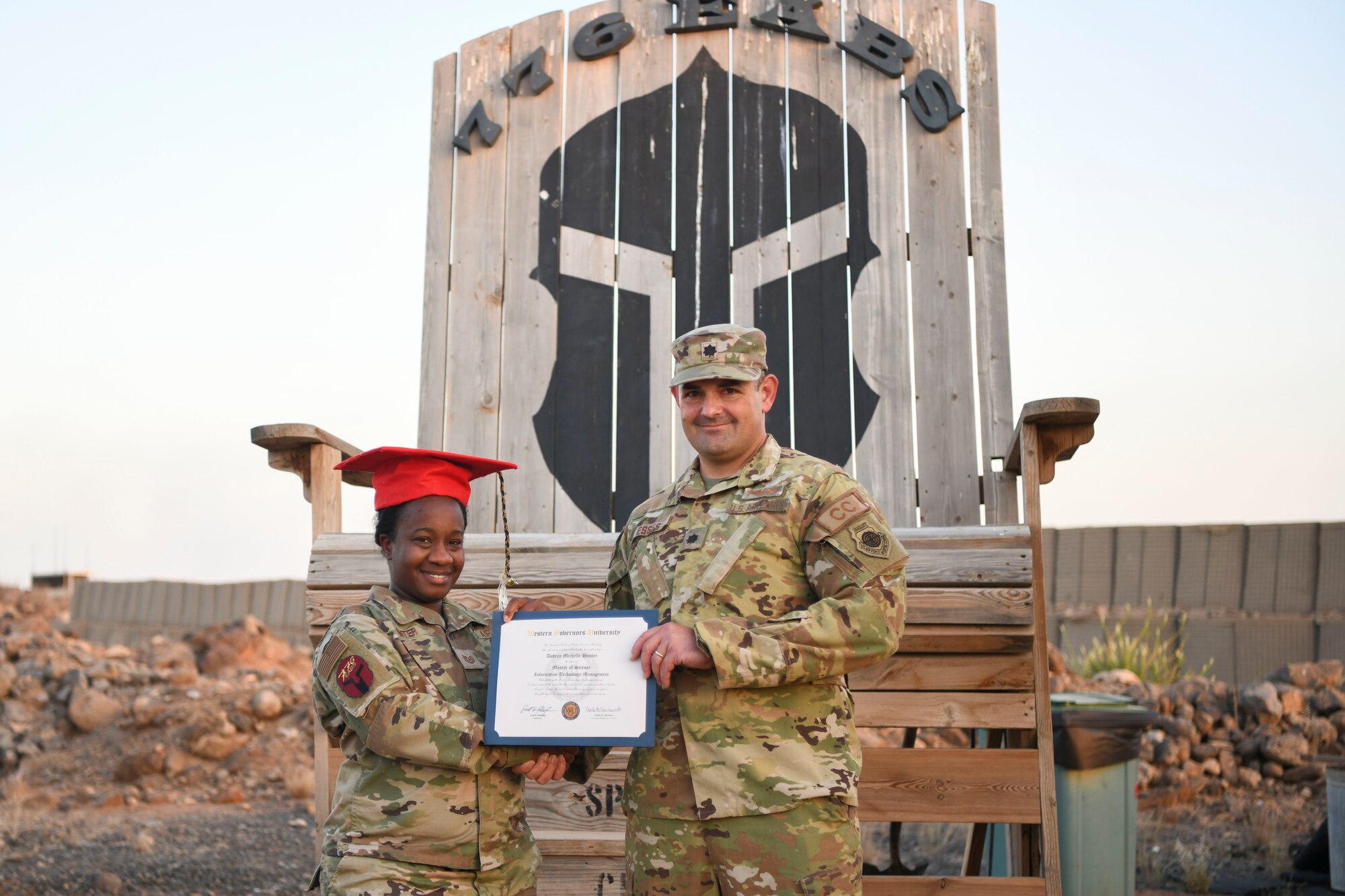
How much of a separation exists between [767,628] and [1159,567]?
1162 cm

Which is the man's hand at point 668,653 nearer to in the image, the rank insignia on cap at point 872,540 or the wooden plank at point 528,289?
the rank insignia on cap at point 872,540

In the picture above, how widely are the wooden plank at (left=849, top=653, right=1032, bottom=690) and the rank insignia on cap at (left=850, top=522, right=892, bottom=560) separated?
1.20 metres

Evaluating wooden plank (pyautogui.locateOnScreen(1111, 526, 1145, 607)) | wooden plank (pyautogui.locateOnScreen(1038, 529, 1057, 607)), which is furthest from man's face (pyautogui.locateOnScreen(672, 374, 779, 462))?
wooden plank (pyautogui.locateOnScreen(1111, 526, 1145, 607))

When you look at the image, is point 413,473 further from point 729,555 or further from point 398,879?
point 398,879

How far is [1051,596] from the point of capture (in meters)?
13.1

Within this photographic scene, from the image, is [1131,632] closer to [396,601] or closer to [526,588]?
[526,588]

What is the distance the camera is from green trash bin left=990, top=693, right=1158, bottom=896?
4.68 m

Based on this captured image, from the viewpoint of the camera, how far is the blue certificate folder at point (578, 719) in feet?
7.63

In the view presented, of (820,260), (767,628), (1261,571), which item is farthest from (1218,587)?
(767,628)

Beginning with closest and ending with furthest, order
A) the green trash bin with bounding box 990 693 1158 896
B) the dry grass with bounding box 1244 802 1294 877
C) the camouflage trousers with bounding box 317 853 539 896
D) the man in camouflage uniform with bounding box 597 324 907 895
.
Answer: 1. the camouflage trousers with bounding box 317 853 539 896
2. the man in camouflage uniform with bounding box 597 324 907 895
3. the green trash bin with bounding box 990 693 1158 896
4. the dry grass with bounding box 1244 802 1294 877

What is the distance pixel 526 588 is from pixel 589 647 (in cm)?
131

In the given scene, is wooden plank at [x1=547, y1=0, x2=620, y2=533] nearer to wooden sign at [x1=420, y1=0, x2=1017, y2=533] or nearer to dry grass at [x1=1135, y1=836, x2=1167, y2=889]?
wooden sign at [x1=420, y1=0, x2=1017, y2=533]

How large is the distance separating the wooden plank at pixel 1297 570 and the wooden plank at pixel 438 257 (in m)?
10.6

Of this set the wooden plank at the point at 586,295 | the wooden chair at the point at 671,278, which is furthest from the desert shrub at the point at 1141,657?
the wooden plank at the point at 586,295
